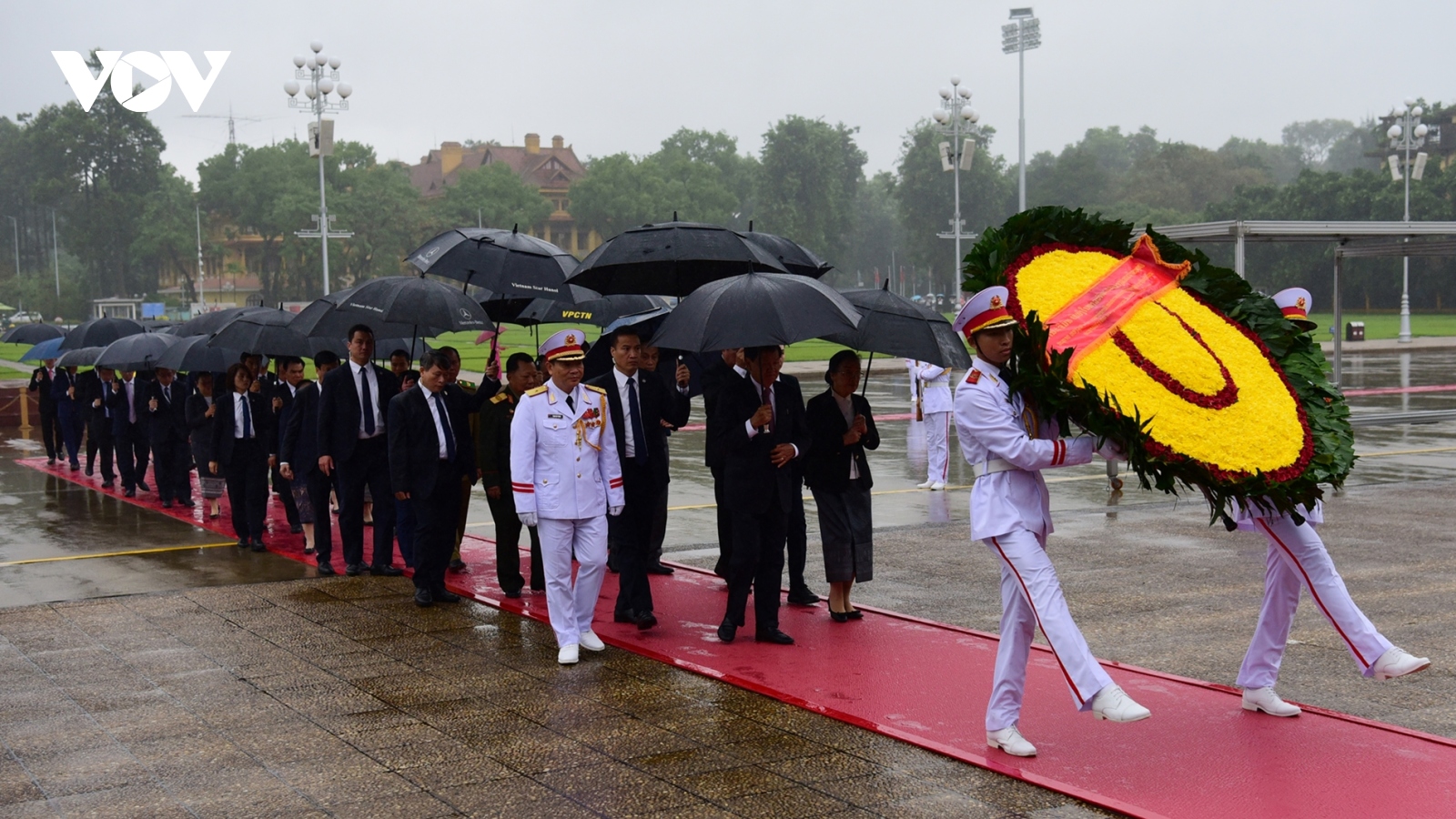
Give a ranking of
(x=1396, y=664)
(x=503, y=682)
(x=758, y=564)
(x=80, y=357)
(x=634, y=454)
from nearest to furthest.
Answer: (x=1396, y=664)
(x=503, y=682)
(x=758, y=564)
(x=634, y=454)
(x=80, y=357)

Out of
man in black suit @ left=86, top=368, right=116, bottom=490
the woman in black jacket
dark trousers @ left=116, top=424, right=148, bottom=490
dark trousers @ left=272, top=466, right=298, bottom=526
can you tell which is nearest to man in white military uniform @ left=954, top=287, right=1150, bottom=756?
the woman in black jacket

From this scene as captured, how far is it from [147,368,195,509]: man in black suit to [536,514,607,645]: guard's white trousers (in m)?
8.60

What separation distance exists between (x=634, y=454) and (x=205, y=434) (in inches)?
272

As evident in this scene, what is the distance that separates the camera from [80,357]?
1847 cm

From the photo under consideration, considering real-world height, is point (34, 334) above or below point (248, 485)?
above

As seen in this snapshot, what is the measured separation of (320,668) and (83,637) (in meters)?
1.93

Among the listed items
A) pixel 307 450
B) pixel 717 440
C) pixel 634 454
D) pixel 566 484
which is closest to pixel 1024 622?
pixel 717 440

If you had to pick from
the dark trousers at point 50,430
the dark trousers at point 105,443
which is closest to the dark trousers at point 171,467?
the dark trousers at point 105,443

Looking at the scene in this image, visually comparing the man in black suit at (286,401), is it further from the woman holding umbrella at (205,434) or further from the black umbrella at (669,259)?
the black umbrella at (669,259)

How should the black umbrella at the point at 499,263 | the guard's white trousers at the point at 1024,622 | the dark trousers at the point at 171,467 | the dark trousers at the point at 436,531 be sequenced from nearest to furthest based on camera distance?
1. the guard's white trousers at the point at 1024,622
2. the dark trousers at the point at 436,531
3. the black umbrella at the point at 499,263
4. the dark trousers at the point at 171,467

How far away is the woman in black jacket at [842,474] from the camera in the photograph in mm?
8273

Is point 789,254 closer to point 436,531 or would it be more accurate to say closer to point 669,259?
point 669,259

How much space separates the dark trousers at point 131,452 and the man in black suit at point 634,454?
9.72m

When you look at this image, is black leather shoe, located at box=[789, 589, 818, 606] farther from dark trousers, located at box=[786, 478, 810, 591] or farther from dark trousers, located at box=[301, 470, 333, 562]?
dark trousers, located at box=[301, 470, 333, 562]
